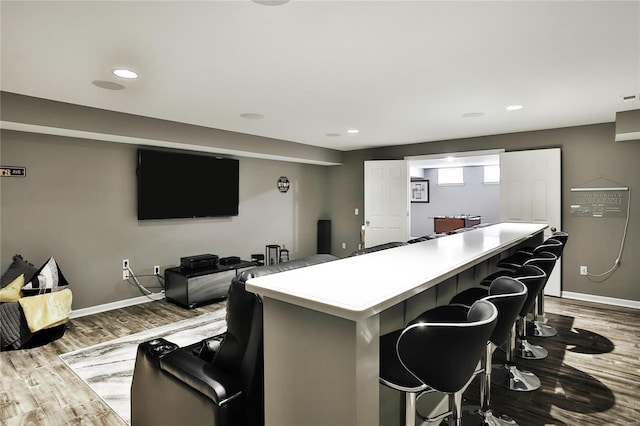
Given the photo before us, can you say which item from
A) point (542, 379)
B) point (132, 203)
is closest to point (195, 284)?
point (132, 203)

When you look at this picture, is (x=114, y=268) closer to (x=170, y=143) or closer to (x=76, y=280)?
(x=76, y=280)

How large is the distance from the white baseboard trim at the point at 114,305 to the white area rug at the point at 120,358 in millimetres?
1055

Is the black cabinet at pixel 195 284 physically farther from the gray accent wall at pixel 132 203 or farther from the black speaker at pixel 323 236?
the black speaker at pixel 323 236

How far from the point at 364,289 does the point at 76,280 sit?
4220 mm

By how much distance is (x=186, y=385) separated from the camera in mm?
1627

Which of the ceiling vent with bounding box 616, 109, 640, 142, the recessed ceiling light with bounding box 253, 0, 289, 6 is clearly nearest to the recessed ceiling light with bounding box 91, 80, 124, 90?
the recessed ceiling light with bounding box 253, 0, 289, 6

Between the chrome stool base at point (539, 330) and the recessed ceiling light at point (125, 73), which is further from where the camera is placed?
the chrome stool base at point (539, 330)

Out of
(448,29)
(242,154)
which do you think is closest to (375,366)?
(448,29)

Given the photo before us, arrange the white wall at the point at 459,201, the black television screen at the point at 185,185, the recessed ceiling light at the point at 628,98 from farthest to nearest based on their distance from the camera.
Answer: the white wall at the point at 459,201 < the black television screen at the point at 185,185 < the recessed ceiling light at the point at 628,98

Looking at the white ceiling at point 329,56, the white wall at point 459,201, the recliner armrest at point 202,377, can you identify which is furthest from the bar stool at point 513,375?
the white wall at point 459,201

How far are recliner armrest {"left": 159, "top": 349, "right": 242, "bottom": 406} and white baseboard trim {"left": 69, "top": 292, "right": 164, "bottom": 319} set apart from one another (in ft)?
10.6

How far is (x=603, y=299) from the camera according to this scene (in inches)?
187

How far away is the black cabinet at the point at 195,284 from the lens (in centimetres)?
449

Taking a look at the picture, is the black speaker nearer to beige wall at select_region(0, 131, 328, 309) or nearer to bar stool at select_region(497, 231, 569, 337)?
beige wall at select_region(0, 131, 328, 309)
